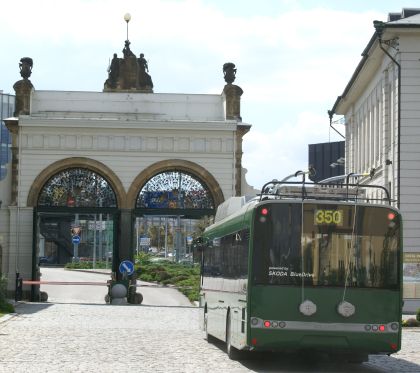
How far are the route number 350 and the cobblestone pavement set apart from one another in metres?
2.43

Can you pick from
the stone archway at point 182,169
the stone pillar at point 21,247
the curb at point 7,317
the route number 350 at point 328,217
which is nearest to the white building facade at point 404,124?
the stone archway at point 182,169

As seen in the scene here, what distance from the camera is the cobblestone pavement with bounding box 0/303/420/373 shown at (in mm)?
16531

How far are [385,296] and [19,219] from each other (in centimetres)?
3117

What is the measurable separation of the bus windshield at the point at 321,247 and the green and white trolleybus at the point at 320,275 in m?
0.02

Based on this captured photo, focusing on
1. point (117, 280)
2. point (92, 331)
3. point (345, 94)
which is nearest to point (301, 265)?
point (92, 331)

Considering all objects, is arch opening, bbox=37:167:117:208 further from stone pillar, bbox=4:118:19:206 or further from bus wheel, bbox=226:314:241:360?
bus wheel, bbox=226:314:241:360

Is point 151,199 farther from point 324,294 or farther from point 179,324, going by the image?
point 324,294

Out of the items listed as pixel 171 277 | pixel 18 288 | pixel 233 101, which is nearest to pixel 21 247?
pixel 18 288

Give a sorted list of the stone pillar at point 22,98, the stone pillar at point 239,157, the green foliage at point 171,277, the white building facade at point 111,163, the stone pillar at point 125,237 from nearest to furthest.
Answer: the stone pillar at point 125,237 → the white building facade at point 111,163 → the stone pillar at point 239,157 → the stone pillar at point 22,98 → the green foliage at point 171,277

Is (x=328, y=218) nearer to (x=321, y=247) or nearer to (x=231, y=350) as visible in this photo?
(x=321, y=247)

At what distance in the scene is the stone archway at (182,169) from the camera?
4619 cm

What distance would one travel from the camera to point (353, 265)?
656 inches

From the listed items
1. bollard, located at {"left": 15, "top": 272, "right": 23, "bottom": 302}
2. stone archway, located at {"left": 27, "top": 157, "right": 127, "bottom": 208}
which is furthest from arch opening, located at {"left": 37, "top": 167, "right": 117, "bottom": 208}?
bollard, located at {"left": 15, "top": 272, "right": 23, "bottom": 302}

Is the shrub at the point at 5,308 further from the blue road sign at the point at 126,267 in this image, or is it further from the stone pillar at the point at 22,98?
the stone pillar at the point at 22,98
